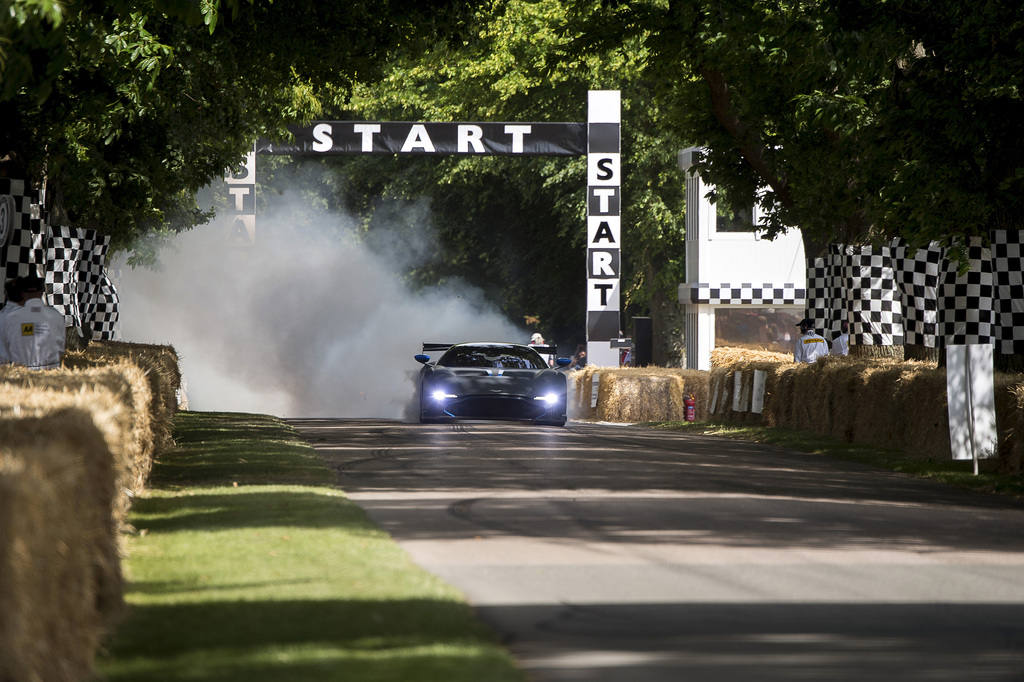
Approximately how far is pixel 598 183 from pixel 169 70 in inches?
572

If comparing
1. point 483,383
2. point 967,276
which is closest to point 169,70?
point 483,383

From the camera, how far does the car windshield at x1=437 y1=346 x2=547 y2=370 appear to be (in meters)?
21.8

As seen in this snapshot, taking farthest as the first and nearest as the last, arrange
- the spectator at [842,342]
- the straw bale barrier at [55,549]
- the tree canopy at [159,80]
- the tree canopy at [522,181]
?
1. the tree canopy at [522,181]
2. the spectator at [842,342]
3. the tree canopy at [159,80]
4. the straw bale barrier at [55,549]

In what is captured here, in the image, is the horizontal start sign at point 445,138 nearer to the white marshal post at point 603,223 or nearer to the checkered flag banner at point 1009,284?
the white marshal post at point 603,223

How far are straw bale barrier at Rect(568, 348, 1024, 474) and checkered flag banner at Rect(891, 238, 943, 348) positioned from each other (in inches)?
18.8

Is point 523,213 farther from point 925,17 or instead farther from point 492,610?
point 492,610

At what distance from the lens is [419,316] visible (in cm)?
5328

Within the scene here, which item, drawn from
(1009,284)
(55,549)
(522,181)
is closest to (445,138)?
(522,181)

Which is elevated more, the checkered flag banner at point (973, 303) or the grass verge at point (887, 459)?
the checkered flag banner at point (973, 303)

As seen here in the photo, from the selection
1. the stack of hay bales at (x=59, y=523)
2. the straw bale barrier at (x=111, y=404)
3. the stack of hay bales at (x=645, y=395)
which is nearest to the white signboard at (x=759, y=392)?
the stack of hay bales at (x=645, y=395)

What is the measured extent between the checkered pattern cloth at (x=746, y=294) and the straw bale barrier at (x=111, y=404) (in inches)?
1110

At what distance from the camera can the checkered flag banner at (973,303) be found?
15.8 meters

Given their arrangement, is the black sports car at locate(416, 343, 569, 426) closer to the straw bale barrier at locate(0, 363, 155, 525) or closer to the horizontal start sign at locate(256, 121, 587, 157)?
the straw bale barrier at locate(0, 363, 155, 525)

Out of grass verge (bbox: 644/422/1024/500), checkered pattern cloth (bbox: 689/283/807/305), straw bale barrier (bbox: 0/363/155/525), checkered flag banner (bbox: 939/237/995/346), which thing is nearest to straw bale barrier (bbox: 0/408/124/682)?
straw bale barrier (bbox: 0/363/155/525)
